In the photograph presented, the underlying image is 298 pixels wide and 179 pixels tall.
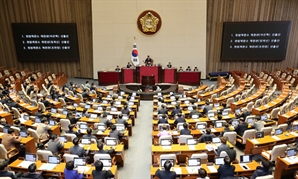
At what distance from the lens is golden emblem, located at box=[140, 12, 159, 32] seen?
18.4 m

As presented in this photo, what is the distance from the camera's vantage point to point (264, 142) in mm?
6770

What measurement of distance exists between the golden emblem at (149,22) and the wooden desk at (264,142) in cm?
1364

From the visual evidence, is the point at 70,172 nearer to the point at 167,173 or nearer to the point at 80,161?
the point at 80,161

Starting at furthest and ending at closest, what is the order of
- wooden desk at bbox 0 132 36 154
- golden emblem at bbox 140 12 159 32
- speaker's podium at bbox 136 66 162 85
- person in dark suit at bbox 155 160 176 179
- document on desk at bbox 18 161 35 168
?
golden emblem at bbox 140 12 159 32, speaker's podium at bbox 136 66 162 85, wooden desk at bbox 0 132 36 154, document on desk at bbox 18 161 35 168, person in dark suit at bbox 155 160 176 179

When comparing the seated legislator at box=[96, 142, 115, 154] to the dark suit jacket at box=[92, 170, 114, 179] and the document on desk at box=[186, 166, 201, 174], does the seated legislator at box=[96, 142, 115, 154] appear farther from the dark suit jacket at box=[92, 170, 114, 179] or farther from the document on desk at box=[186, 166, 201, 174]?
the document on desk at box=[186, 166, 201, 174]

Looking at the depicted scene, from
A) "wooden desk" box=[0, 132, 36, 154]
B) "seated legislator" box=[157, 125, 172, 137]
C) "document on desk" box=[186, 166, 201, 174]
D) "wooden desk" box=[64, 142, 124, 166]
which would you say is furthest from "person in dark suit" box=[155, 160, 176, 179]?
"wooden desk" box=[0, 132, 36, 154]

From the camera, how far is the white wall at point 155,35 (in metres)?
18.3

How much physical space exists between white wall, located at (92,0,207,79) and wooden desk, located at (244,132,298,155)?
12.8 m

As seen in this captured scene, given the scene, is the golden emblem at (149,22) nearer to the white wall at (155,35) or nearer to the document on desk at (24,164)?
the white wall at (155,35)

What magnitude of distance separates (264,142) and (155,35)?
13.9 m

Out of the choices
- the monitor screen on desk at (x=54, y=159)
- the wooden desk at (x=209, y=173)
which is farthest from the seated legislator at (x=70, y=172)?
the wooden desk at (x=209, y=173)

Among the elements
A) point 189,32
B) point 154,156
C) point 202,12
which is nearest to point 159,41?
point 189,32

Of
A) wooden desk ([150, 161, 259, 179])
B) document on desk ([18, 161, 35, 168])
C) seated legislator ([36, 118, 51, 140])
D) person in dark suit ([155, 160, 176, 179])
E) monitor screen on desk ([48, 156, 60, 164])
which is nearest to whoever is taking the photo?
person in dark suit ([155, 160, 176, 179])

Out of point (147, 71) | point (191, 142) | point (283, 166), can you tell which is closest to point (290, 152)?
point (283, 166)
